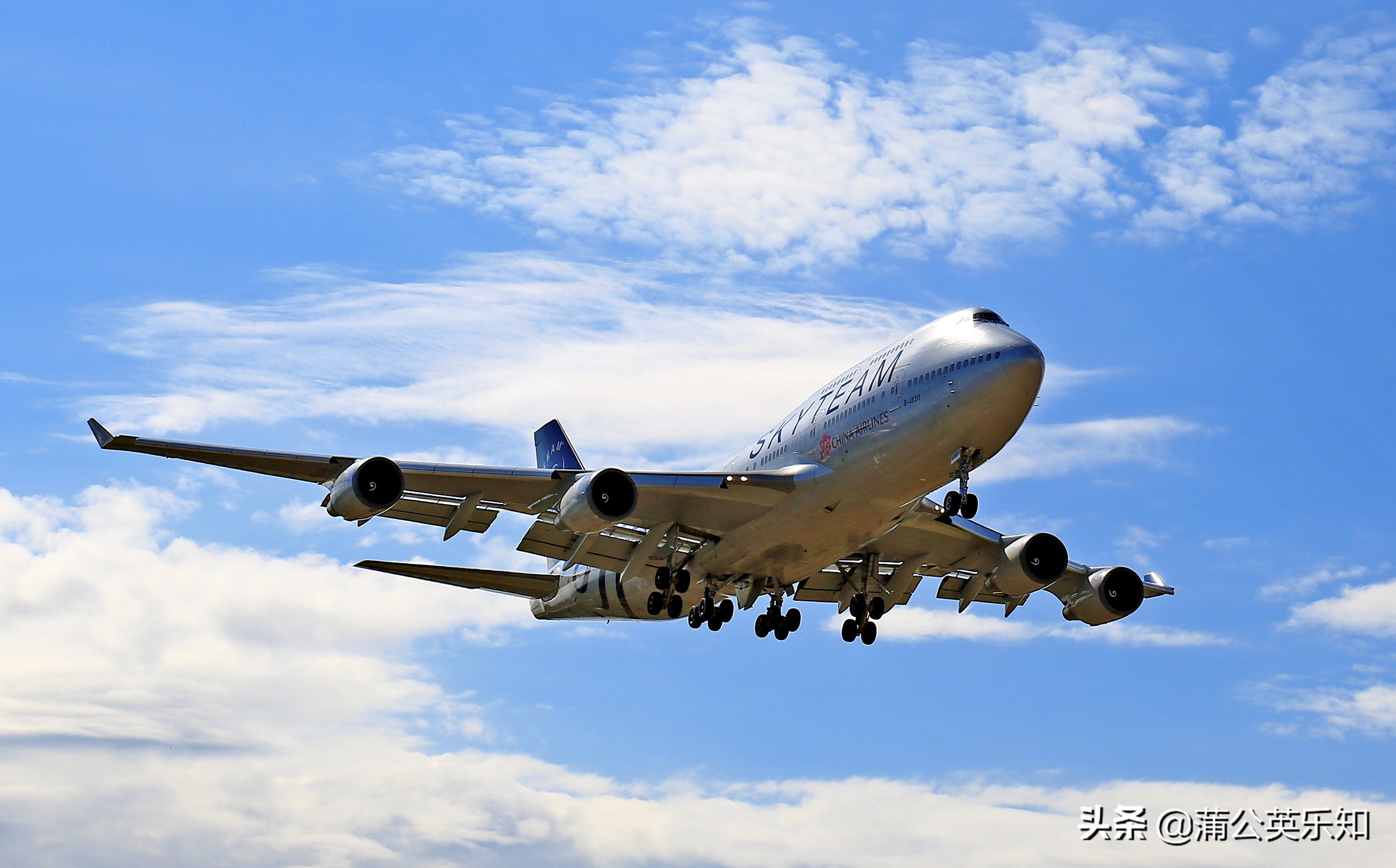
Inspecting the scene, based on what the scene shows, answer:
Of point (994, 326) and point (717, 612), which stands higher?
point (994, 326)

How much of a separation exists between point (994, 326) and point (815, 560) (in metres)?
9.84

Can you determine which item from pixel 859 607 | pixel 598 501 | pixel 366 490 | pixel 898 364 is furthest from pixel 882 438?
pixel 366 490

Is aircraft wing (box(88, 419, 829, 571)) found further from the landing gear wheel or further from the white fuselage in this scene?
the landing gear wheel

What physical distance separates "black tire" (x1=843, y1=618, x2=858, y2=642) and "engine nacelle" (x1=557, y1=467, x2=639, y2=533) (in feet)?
37.9

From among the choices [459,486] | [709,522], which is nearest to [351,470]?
[459,486]

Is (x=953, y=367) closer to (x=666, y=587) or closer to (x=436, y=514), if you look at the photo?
(x=666, y=587)

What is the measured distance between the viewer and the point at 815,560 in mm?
38688

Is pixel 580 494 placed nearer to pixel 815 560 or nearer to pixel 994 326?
pixel 815 560

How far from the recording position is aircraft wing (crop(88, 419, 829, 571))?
34.5 m

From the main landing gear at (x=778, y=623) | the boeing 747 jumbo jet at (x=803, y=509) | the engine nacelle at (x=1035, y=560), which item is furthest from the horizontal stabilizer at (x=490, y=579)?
the engine nacelle at (x=1035, y=560)

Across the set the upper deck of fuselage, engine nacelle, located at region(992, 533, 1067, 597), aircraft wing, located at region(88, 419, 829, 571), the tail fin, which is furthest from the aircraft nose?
the tail fin

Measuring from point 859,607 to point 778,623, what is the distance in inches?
103

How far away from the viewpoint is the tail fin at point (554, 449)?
49.9m

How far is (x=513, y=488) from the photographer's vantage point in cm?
3638
